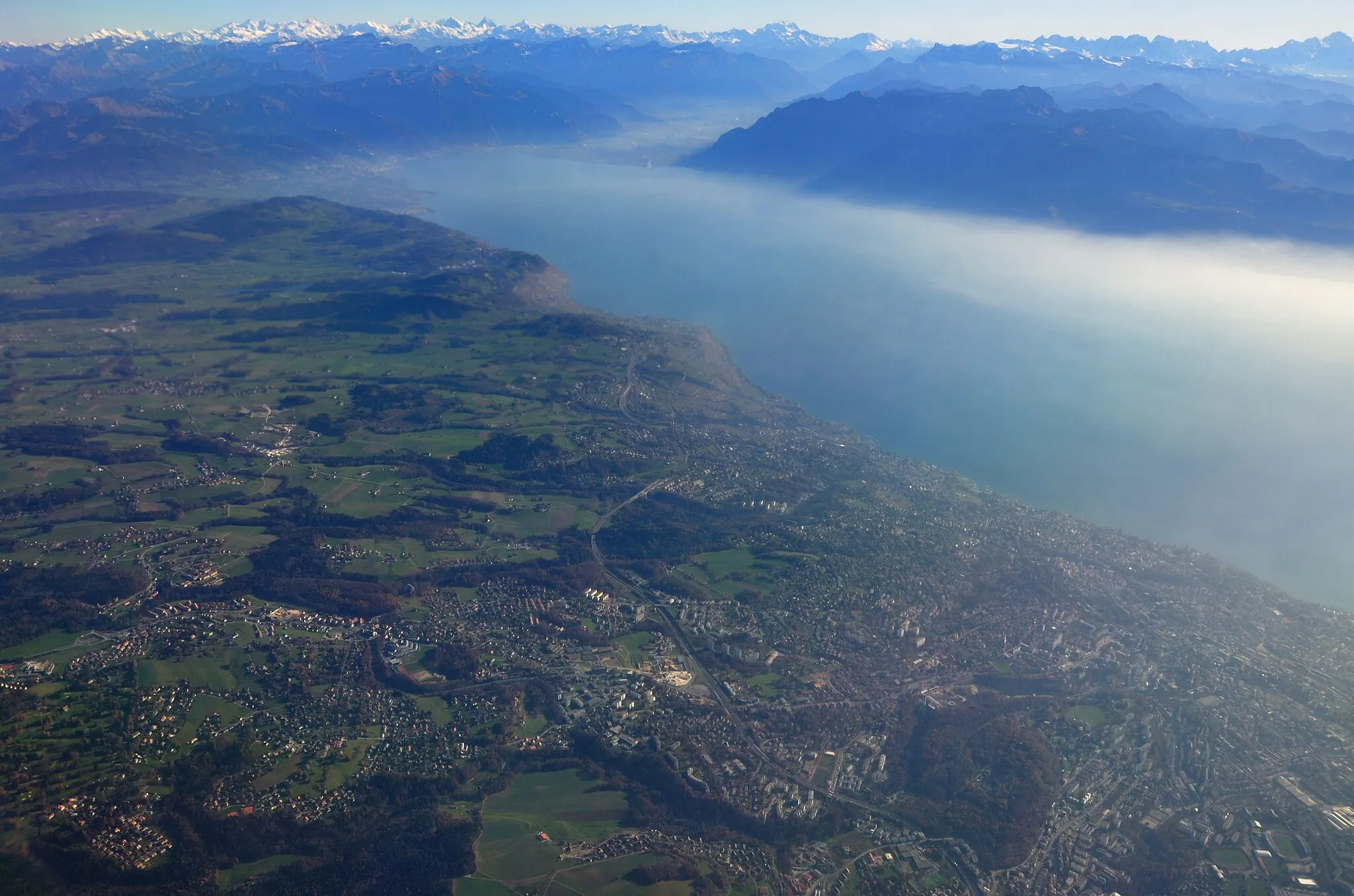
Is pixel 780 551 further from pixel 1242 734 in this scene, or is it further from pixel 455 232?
pixel 455 232

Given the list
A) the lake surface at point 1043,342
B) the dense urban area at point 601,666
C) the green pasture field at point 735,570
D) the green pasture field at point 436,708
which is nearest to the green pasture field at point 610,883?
the dense urban area at point 601,666

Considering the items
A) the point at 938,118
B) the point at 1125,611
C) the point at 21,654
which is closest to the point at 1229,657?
the point at 1125,611

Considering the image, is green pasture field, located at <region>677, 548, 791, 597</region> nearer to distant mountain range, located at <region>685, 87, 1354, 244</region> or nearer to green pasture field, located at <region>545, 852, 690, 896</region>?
green pasture field, located at <region>545, 852, 690, 896</region>

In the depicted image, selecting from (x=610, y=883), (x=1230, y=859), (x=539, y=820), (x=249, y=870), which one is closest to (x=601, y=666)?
(x=539, y=820)

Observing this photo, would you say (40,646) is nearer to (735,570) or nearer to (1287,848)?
(735,570)

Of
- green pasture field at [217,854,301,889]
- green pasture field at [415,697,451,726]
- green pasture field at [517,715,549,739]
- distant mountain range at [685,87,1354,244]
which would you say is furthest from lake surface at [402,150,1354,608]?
green pasture field at [217,854,301,889]

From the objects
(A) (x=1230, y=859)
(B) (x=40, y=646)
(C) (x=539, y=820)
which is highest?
(B) (x=40, y=646)

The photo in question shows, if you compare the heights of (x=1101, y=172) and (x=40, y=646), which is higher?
(x=1101, y=172)
